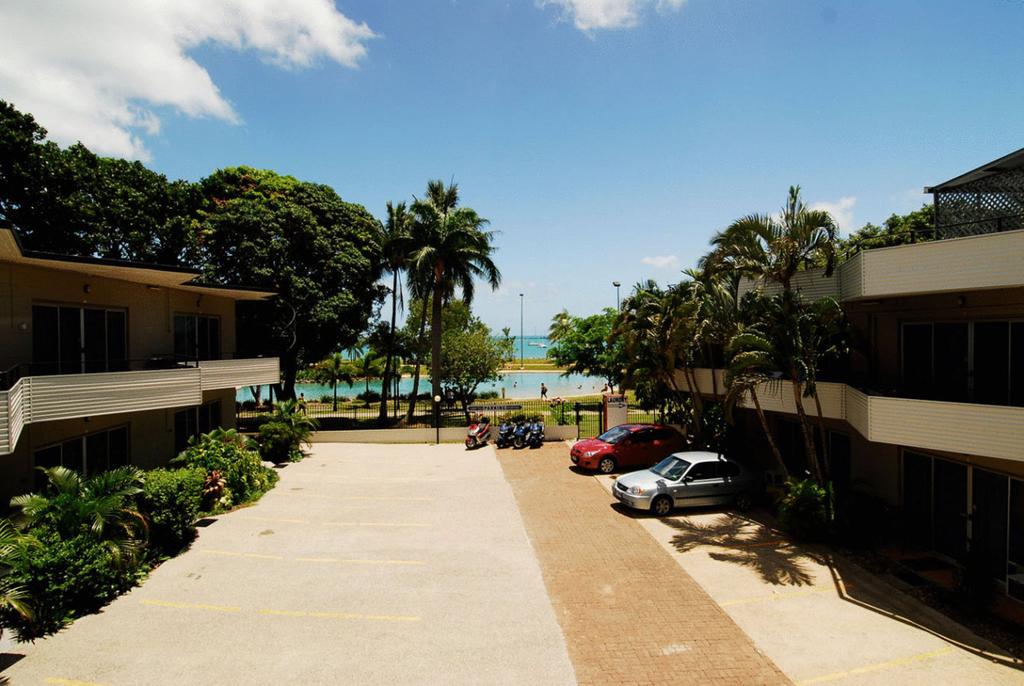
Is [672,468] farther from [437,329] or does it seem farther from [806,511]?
[437,329]

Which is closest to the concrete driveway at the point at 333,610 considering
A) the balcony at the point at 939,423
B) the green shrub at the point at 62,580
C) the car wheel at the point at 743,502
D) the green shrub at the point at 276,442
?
the green shrub at the point at 62,580

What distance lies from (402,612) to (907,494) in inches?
451

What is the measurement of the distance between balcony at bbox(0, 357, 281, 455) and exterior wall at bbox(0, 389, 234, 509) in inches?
25.9

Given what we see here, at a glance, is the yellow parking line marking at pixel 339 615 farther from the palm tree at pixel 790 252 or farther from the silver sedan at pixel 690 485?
the palm tree at pixel 790 252

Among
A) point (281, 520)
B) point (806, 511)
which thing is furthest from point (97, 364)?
point (806, 511)

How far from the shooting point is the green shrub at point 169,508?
11234 millimetres

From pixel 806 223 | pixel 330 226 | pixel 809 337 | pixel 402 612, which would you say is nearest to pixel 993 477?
pixel 809 337

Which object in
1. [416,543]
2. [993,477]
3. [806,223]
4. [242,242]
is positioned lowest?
[416,543]

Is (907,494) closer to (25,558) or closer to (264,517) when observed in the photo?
(264,517)

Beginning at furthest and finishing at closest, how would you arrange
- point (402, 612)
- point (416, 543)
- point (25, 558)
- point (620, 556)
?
point (416, 543)
point (620, 556)
point (402, 612)
point (25, 558)

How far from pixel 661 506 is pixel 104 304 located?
16.9 m

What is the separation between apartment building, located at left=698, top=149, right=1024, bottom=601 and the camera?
29.5ft

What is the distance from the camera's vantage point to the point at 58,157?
2445 centimetres

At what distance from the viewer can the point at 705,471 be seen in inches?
567
